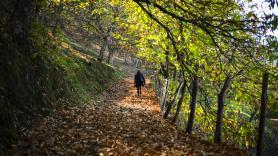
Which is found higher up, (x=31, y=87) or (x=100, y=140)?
(x=31, y=87)

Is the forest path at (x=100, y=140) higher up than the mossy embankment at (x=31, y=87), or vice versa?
the mossy embankment at (x=31, y=87)

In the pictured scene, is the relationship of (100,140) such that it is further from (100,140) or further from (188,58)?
(188,58)

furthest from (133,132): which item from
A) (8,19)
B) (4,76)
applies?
(8,19)

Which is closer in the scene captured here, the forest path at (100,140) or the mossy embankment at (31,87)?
the forest path at (100,140)

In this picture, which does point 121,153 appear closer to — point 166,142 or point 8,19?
point 166,142

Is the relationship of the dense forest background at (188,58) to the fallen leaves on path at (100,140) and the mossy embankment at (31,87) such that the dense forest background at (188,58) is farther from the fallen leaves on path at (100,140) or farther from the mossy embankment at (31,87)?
the fallen leaves on path at (100,140)

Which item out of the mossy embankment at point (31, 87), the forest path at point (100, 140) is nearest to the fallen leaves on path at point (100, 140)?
the forest path at point (100, 140)

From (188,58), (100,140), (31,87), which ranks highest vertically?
(188,58)

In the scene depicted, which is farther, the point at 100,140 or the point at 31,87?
the point at 31,87

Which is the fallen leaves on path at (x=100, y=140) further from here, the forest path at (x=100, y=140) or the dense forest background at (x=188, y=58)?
the dense forest background at (x=188, y=58)

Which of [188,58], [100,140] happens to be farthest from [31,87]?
[188,58]

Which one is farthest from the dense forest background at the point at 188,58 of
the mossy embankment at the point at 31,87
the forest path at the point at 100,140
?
the forest path at the point at 100,140

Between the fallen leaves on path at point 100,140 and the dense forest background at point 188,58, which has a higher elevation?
the dense forest background at point 188,58

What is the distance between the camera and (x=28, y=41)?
1049 cm
